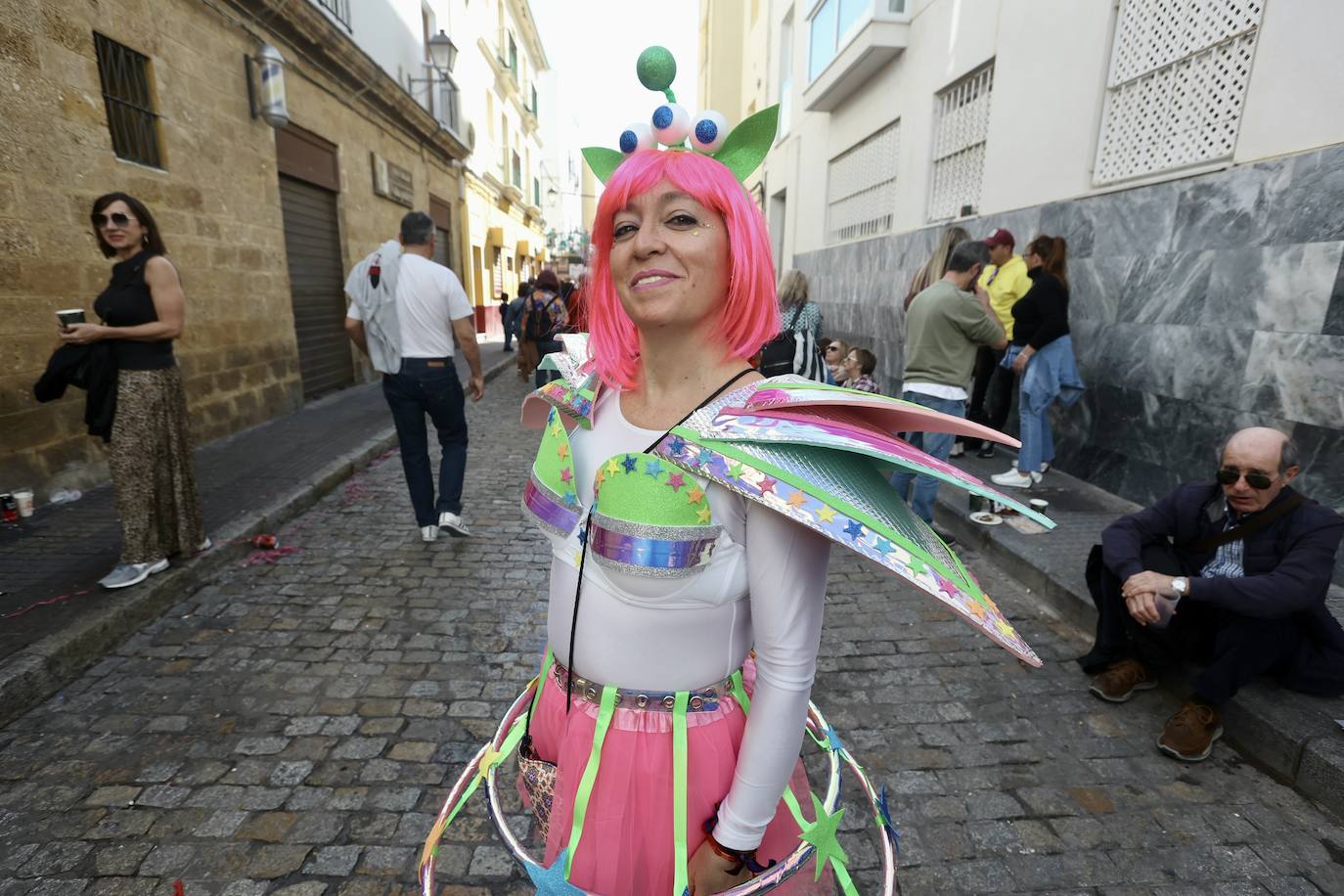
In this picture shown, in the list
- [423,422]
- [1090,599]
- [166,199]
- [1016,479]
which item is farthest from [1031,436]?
[166,199]

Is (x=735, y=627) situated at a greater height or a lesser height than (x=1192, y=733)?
greater

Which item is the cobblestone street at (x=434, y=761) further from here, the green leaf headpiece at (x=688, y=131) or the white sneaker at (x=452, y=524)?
the green leaf headpiece at (x=688, y=131)

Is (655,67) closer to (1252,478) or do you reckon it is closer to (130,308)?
(1252,478)

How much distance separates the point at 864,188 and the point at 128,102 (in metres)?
9.24

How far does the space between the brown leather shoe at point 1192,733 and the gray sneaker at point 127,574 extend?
4.97 m

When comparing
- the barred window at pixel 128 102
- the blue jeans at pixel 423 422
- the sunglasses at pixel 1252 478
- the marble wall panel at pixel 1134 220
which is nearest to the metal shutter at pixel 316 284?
the barred window at pixel 128 102

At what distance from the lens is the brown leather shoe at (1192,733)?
2.71 meters

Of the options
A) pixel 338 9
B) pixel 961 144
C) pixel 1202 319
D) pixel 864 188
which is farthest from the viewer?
pixel 864 188

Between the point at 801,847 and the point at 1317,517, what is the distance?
2.80 meters

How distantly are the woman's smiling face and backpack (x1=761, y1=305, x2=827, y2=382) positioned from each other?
13.5 feet

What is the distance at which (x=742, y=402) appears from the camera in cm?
116

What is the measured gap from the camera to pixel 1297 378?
397cm

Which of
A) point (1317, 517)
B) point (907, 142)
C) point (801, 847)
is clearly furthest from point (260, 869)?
point (907, 142)

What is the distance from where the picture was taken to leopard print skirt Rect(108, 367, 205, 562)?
11.7 ft
